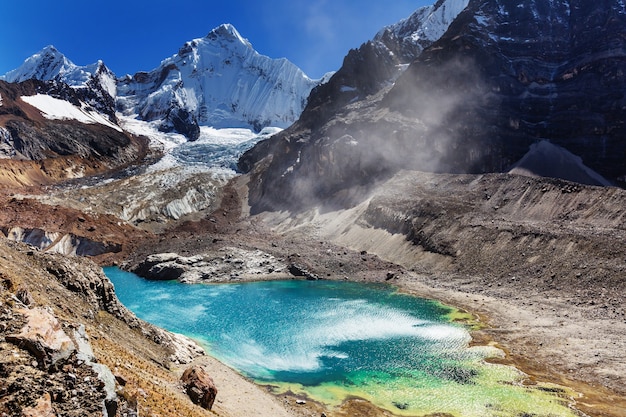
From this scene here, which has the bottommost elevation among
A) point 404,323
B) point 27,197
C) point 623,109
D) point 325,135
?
point 404,323

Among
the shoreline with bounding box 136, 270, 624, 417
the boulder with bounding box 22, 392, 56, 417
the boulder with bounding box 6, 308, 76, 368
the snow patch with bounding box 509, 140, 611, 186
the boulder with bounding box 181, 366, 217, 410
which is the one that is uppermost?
the snow patch with bounding box 509, 140, 611, 186

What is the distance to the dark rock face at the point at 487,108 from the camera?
119625mm

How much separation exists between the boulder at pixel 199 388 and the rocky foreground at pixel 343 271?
55 cm

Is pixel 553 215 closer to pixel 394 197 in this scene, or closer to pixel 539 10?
pixel 394 197

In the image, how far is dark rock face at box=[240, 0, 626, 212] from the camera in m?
120

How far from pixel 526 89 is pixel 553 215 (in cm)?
6880

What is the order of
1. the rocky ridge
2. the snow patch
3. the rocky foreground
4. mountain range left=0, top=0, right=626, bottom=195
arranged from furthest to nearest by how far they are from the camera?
mountain range left=0, top=0, right=626, bottom=195, the snow patch, the rocky foreground, the rocky ridge

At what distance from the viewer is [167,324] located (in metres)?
57.7

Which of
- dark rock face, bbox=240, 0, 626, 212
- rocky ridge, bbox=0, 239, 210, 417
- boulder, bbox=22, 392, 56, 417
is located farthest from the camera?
dark rock face, bbox=240, 0, 626, 212

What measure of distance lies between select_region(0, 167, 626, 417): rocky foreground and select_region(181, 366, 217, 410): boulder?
549 mm

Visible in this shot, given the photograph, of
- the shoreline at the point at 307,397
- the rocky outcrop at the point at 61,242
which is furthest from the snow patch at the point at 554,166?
the rocky outcrop at the point at 61,242

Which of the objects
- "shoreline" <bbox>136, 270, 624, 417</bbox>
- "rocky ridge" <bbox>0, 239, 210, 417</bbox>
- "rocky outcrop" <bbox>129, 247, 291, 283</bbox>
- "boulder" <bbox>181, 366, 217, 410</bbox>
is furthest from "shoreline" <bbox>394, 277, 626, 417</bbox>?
"rocky outcrop" <bbox>129, 247, 291, 283</bbox>

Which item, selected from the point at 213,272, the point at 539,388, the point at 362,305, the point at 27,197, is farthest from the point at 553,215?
the point at 27,197

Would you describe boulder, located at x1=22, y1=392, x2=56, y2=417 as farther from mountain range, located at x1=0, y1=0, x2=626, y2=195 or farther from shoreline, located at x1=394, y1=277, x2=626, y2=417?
mountain range, located at x1=0, y1=0, x2=626, y2=195
